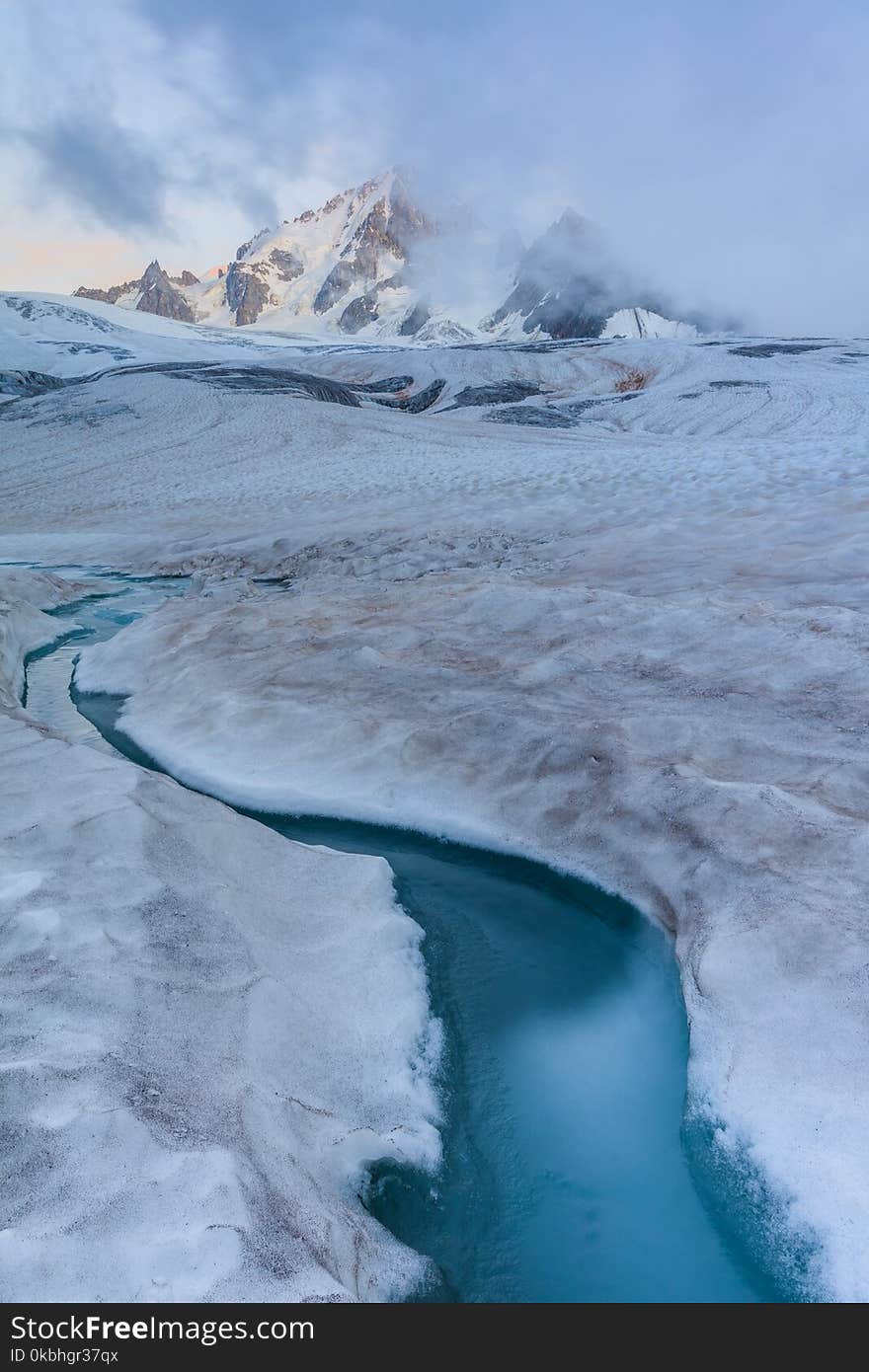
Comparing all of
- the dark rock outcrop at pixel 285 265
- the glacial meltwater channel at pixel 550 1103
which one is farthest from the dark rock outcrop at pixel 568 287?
the glacial meltwater channel at pixel 550 1103

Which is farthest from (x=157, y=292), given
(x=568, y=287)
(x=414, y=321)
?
(x=568, y=287)

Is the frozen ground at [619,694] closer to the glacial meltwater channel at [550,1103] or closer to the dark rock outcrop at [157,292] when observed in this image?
the glacial meltwater channel at [550,1103]

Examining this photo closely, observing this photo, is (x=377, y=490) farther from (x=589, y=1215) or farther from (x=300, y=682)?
(x=589, y=1215)

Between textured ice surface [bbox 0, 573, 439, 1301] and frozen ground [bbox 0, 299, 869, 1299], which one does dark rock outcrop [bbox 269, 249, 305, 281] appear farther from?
textured ice surface [bbox 0, 573, 439, 1301]

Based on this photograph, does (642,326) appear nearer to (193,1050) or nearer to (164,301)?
(193,1050)

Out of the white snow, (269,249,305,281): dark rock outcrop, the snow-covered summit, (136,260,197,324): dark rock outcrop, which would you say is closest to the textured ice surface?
the white snow
